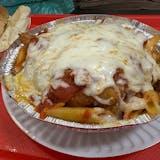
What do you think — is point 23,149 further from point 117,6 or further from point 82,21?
point 117,6

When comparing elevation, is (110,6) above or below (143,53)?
below

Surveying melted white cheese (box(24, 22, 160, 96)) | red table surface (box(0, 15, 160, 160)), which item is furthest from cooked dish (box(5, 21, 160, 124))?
red table surface (box(0, 15, 160, 160))

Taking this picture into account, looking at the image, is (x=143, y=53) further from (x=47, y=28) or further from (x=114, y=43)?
(x=47, y=28)

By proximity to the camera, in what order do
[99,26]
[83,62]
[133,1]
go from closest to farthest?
[83,62]
[99,26]
[133,1]

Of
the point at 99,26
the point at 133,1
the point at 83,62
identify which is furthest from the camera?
the point at 133,1

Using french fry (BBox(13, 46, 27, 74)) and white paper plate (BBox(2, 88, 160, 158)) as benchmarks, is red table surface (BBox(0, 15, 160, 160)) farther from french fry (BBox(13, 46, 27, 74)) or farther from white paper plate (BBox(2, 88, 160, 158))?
french fry (BBox(13, 46, 27, 74))

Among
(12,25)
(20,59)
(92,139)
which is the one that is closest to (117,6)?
(12,25)

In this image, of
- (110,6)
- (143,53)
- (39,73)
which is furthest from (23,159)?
(110,6)

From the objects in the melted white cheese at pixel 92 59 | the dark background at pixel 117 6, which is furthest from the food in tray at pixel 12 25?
the dark background at pixel 117 6
